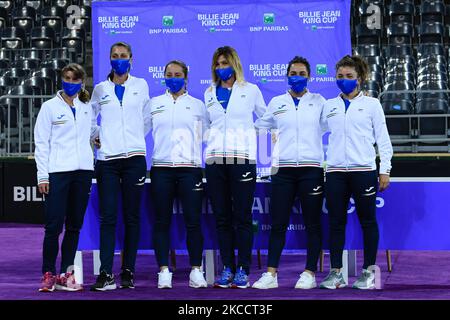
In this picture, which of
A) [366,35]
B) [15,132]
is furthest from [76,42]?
[366,35]

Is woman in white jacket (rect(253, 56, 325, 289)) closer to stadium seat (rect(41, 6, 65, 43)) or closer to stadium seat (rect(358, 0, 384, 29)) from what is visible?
stadium seat (rect(358, 0, 384, 29))

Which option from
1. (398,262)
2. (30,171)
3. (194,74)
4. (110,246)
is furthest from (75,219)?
(30,171)

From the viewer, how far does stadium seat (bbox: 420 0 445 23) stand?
57.5 ft

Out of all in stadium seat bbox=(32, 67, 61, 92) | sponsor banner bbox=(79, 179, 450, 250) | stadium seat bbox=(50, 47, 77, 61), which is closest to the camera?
sponsor banner bbox=(79, 179, 450, 250)

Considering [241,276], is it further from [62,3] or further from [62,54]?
[62,3]

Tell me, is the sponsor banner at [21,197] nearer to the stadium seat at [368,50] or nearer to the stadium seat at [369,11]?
the stadium seat at [368,50]

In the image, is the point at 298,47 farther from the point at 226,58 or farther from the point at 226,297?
the point at 226,297

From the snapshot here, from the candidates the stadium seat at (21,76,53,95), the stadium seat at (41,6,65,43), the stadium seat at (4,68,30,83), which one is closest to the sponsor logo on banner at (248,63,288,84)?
the stadium seat at (21,76,53,95)

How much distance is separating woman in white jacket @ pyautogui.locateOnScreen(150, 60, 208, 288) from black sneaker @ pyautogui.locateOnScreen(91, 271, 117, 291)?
1.33 ft

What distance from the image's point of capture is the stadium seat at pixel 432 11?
57.5 feet

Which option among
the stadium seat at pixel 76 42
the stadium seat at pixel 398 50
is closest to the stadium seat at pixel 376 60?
the stadium seat at pixel 398 50

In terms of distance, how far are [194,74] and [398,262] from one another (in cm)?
290

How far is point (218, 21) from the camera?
1019cm
